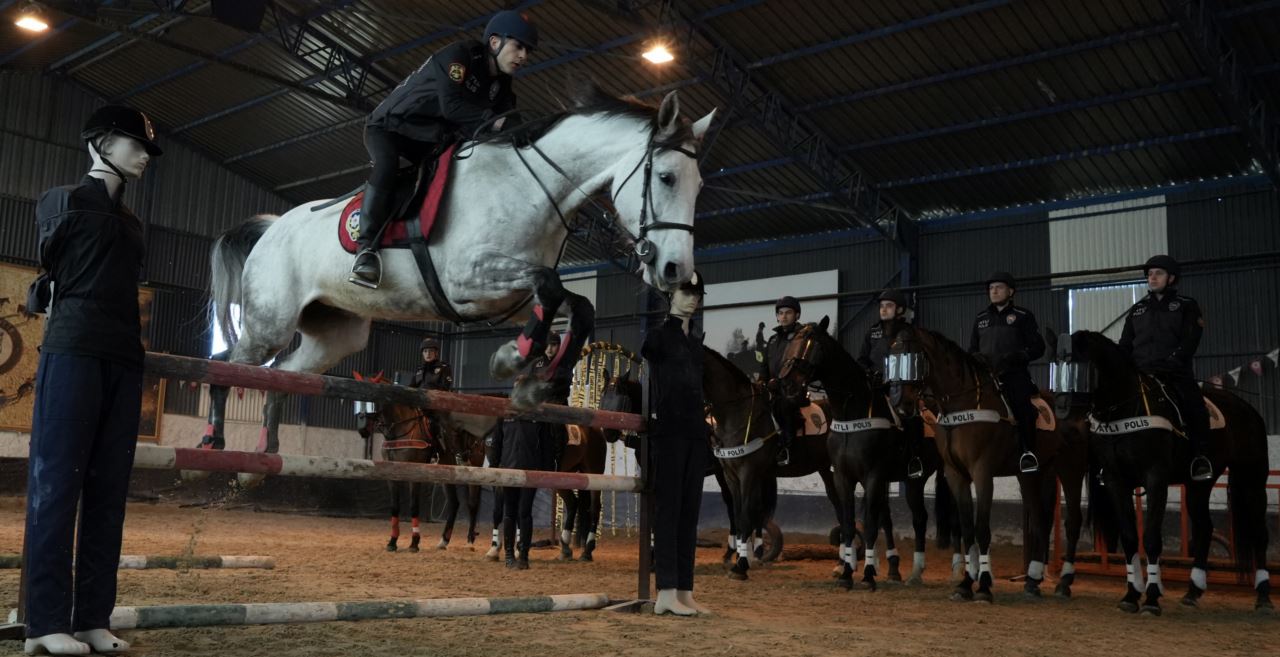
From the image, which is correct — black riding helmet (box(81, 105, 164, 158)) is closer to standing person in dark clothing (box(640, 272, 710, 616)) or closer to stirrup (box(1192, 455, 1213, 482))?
standing person in dark clothing (box(640, 272, 710, 616))

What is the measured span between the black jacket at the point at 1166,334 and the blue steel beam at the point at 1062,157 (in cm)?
777

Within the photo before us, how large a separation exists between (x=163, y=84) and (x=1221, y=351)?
18791mm

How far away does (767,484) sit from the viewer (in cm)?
1120

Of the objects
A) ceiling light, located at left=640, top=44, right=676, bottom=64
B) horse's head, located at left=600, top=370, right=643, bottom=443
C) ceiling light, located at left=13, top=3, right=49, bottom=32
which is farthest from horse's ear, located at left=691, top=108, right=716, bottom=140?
ceiling light, located at left=13, top=3, right=49, bottom=32

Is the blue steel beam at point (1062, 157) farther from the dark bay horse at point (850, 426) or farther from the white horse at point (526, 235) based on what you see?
the white horse at point (526, 235)

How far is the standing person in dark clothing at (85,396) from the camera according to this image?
343 centimetres

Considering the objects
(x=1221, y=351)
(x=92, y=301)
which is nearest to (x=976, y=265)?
(x=1221, y=351)

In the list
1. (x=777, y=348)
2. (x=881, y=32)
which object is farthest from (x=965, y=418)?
(x=881, y=32)

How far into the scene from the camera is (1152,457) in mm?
7273

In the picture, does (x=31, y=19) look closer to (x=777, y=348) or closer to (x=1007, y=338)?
(x=777, y=348)

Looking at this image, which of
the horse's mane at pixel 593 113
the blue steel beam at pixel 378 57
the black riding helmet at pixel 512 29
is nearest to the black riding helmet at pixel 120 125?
the horse's mane at pixel 593 113

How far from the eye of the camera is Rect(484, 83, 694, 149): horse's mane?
424 cm

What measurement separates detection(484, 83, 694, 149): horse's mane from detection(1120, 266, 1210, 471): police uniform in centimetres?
493

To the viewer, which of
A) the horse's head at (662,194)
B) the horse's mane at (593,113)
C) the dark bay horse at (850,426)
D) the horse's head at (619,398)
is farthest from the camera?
the horse's head at (619,398)
